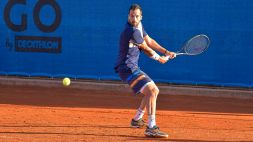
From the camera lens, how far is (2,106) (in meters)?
11.3

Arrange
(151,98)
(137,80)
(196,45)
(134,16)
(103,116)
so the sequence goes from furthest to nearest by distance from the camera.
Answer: (103,116)
(196,45)
(137,80)
(151,98)
(134,16)

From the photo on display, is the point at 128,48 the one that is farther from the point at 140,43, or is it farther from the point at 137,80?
the point at 137,80

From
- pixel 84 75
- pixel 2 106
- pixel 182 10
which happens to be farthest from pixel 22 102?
pixel 182 10

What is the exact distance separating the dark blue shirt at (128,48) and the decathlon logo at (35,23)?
668 centimetres

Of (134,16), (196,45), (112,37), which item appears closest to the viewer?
(134,16)

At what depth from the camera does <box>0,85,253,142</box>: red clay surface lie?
810 centimetres

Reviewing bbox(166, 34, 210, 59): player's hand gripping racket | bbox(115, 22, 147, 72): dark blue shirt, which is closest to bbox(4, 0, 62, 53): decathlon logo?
bbox(166, 34, 210, 59): player's hand gripping racket

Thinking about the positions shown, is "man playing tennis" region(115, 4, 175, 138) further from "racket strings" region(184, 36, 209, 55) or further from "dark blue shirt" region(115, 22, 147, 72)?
"racket strings" region(184, 36, 209, 55)

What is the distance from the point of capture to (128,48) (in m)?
8.02

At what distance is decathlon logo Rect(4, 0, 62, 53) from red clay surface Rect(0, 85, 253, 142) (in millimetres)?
1095

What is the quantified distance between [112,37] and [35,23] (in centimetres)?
213

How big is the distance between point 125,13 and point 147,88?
20.5 feet

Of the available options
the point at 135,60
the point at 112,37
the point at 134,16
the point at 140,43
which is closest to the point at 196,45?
the point at 135,60

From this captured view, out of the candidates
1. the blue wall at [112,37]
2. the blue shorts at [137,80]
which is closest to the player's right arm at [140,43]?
the blue shorts at [137,80]
